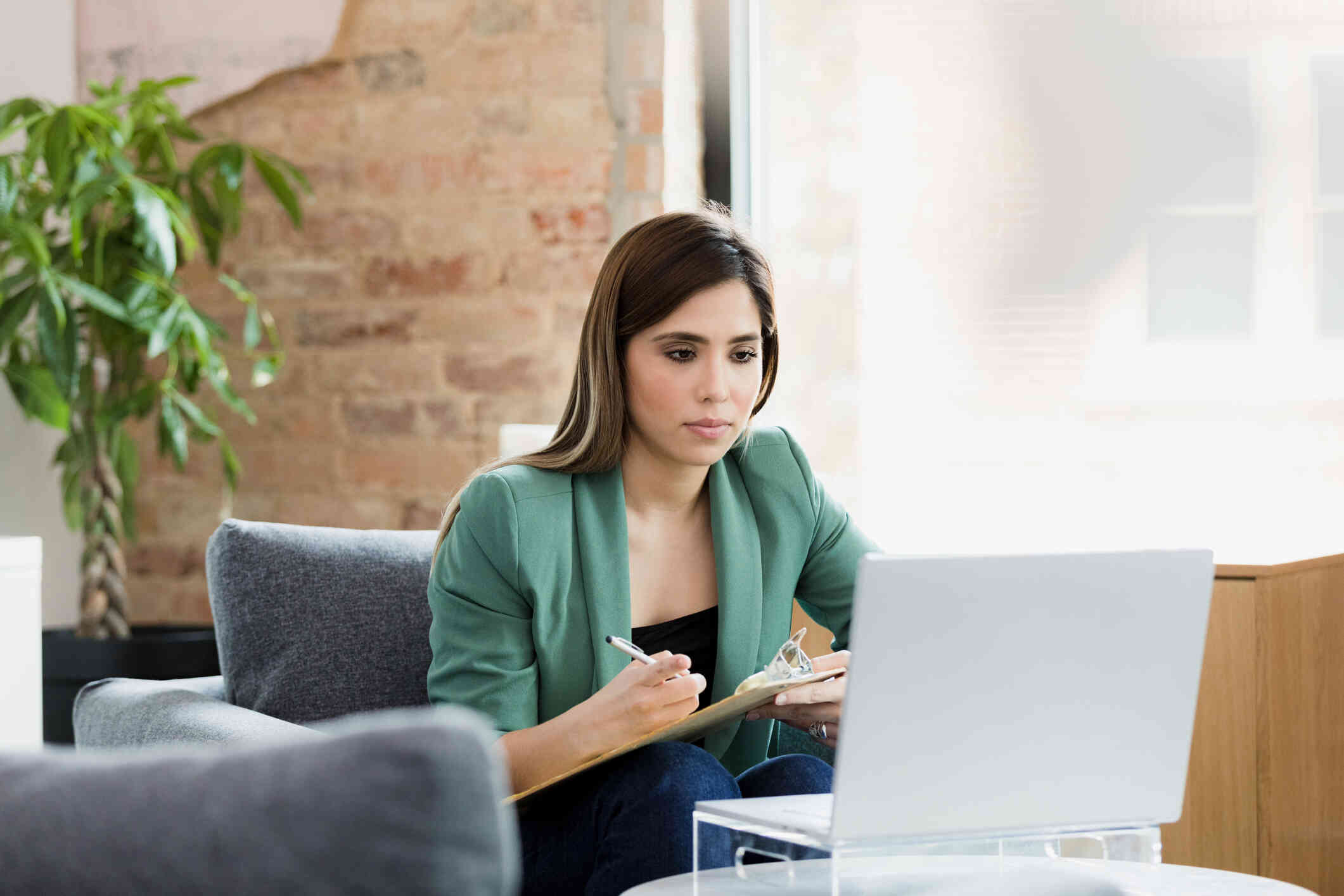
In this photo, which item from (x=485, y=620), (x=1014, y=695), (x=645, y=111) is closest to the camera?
(x=1014, y=695)

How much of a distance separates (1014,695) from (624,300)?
0.82 meters

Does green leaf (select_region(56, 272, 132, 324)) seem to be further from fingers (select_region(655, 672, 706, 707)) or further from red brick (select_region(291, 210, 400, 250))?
fingers (select_region(655, 672, 706, 707))

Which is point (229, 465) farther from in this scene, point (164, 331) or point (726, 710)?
point (726, 710)

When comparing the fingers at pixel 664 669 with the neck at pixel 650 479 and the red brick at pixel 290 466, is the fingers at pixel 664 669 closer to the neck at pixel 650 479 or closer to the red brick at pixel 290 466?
the neck at pixel 650 479

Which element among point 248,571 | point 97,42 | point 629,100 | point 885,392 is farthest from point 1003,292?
point 97,42

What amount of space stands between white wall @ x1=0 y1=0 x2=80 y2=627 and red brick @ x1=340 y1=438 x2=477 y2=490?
59 centimetres

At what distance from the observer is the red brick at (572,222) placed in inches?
113

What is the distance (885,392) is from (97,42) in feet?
6.04

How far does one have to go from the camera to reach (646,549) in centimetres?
177

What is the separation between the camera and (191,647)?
2.62 meters

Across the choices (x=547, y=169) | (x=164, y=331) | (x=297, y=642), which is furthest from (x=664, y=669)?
(x=547, y=169)

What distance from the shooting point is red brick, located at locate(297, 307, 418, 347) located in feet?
9.91

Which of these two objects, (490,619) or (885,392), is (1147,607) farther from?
(885,392)

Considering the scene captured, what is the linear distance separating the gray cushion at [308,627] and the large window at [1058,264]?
49.3 inches
